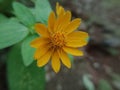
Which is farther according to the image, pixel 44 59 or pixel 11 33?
pixel 11 33

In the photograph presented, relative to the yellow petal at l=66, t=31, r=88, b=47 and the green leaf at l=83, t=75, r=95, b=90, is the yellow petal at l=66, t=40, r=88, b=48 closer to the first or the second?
the yellow petal at l=66, t=31, r=88, b=47

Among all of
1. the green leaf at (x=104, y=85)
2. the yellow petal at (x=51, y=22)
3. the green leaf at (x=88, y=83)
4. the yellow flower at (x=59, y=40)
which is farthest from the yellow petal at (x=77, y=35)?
the green leaf at (x=104, y=85)

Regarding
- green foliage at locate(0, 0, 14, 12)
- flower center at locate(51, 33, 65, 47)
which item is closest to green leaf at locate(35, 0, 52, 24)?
flower center at locate(51, 33, 65, 47)

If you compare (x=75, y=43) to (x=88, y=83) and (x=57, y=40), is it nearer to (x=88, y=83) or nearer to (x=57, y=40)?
(x=57, y=40)

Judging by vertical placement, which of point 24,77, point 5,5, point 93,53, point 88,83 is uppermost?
point 5,5

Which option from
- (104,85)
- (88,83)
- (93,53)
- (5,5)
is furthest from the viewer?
(93,53)

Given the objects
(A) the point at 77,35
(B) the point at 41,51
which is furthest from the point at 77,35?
(B) the point at 41,51

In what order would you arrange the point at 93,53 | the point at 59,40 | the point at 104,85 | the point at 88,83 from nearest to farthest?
1. the point at 59,40
2. the point at 88,83
3. the point at 104,85
4. the point at 93,53

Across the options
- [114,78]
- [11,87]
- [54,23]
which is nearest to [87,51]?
[114,78]
